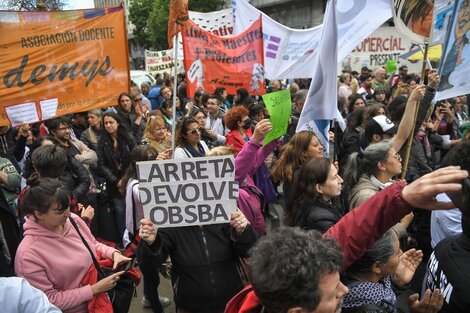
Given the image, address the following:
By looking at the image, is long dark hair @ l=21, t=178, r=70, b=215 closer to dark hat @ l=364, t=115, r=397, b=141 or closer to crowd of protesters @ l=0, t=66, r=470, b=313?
crowd of protesters @ l=0, t=66, r=470, b=313

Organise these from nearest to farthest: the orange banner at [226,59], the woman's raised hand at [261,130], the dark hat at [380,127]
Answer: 1. the woman's raised hand at [261,130]
2. the dark hat at [380,127]
3. the orange banner at [226,59]

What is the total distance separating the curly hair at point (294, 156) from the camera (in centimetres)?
396

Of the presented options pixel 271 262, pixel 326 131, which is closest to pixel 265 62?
pixel 326 131

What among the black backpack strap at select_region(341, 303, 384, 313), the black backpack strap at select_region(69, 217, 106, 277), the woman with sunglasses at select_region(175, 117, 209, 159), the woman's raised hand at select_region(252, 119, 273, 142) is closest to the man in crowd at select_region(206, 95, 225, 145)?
the woman with sunglasses at select_region(175, 117, 209, 159)

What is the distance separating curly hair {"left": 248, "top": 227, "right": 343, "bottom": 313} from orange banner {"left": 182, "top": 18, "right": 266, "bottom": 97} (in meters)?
6.41

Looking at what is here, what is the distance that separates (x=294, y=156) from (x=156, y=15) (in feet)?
144

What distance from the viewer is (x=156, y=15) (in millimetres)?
44188

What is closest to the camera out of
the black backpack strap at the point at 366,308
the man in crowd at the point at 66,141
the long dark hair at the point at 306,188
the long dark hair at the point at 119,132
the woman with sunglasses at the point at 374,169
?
the black backpack strap at the point at 366,308

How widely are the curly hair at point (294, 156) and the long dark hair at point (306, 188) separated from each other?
3.13 feet

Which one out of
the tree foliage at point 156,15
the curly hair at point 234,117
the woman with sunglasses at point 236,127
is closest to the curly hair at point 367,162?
the woman with sunglasses at point 236,127

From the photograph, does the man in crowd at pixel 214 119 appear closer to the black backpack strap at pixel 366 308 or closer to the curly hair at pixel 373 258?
the curly hair at pixel 373 258

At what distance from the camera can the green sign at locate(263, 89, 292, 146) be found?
3889mm

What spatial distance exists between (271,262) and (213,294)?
1.26m

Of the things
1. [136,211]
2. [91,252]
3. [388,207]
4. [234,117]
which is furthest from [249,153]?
[234,117]
